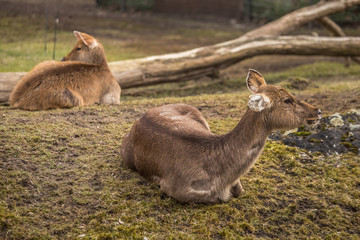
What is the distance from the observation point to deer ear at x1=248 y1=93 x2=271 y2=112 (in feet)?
13.8

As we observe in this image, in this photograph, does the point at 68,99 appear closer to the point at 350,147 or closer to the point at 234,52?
the point at 350,147

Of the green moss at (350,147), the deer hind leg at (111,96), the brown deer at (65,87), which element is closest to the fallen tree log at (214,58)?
the deer hind leg at (111,96)

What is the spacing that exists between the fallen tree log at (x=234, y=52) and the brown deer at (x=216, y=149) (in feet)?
17.0

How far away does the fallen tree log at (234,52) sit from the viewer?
9.99 m

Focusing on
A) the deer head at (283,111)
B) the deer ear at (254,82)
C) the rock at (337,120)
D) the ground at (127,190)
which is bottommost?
the ground at (127,190)

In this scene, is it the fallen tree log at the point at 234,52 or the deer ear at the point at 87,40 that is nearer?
the deer ear at the point at 87,40

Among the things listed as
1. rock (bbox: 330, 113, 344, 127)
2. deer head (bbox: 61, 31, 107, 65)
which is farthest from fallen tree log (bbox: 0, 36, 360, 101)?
rock (bbox: 330, 113, 344, 127)

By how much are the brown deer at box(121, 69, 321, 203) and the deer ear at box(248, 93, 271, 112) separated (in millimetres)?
13

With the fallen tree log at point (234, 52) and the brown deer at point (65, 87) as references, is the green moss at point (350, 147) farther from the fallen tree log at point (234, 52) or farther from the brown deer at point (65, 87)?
the fallen tree log at point (234, 52)

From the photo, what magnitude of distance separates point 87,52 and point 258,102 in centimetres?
518

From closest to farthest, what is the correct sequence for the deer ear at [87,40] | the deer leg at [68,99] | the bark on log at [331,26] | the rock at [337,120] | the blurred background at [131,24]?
the rock at [337,120], the deer leg at [68,99], the deer ear at [87,40], the blurred background at [131,24], the bark on log at [331,26]

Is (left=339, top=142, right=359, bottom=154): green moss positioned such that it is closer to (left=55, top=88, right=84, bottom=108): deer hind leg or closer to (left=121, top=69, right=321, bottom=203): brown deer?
(left=121, top=69, right=321, bottom=203): brown deer

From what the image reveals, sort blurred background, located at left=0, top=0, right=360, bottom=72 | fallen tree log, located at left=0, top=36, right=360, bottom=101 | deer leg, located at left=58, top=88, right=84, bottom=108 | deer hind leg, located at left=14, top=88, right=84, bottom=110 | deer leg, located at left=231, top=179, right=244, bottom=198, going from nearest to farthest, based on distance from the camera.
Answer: deer leg, located at left=231, top=179, right=244, bottom=198, deer hind leg, located at left=14, top=88, right=84, bottom=110, deer leg, located at left=58, top=88, right=84, bottom=108, fallen tree log, located at left=0, top=36, right=360, bottom=101, blurred background, located at left=0, top=0, right=360, bottom=72

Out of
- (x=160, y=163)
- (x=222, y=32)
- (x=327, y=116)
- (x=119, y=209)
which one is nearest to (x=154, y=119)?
(x=160, y=163)
